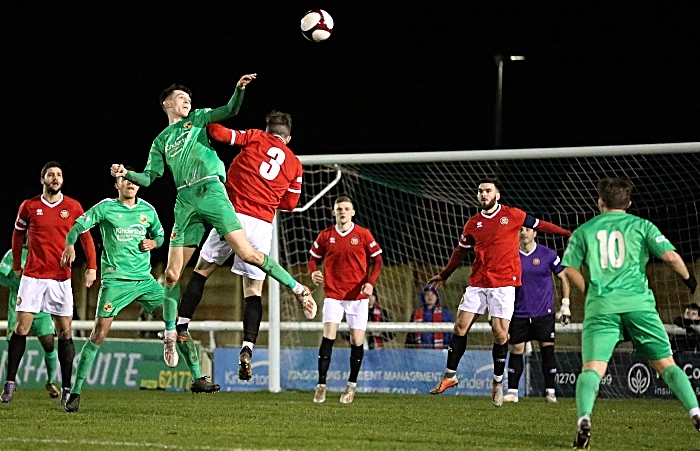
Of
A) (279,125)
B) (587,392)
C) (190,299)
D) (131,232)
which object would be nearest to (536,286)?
(279,125)

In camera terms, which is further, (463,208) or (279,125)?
(463,208)

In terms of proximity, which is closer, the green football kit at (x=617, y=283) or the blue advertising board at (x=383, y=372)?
the green football kit at (x=617, y=283)

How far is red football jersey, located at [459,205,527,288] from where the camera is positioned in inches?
490

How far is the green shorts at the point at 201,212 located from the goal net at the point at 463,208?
214 inches

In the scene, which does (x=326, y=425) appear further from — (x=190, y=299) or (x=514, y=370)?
(x=514, y=370)

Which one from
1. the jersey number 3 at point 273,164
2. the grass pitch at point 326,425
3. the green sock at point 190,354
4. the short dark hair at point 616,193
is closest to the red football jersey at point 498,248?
the grass pitch at point 326,425

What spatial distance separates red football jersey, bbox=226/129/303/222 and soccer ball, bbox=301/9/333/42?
101cm

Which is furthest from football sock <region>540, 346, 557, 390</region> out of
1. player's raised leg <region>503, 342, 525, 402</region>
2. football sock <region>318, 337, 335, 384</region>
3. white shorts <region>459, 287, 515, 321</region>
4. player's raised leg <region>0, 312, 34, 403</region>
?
player's raised leg <region>0, 312, 34, 403</region>

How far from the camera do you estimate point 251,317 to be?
33.8 ft

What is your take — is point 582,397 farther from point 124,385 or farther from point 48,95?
point 48,95

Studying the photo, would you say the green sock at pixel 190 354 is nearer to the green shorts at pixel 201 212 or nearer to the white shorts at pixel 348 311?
the green shorts at pixel 201 212

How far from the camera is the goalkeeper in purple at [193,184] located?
9.49m

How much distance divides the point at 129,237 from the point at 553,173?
674 centimetres

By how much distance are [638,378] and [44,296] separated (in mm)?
7706
